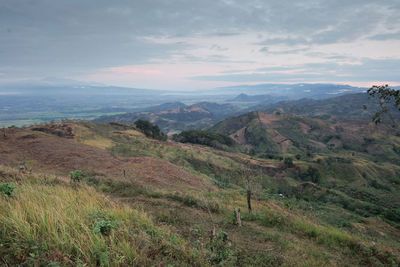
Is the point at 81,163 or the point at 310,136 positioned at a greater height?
the point at 81,163

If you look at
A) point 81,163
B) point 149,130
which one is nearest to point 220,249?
point 81,163

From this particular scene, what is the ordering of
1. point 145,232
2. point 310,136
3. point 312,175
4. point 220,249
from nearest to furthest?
point 145,232 < point 220,249 < point 312,175 < point 310,136

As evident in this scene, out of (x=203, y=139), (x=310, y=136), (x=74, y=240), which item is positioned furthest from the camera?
(x=310, y=136)

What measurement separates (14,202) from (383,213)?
33.7 m

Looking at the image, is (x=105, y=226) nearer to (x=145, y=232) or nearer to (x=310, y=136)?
(x=145, y=232)

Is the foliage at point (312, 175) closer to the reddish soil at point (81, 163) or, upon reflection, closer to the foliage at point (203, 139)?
the foliage at point (203, 139)

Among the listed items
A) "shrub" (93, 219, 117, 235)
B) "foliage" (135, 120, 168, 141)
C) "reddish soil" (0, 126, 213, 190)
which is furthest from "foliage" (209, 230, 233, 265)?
"foliage" (135, 120, 168, 141)

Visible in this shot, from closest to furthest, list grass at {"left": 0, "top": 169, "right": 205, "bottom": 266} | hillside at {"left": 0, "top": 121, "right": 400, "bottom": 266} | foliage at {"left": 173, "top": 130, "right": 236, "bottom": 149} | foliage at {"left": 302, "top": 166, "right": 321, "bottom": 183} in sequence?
1. grass at {"left": 0, "top": 169, "right": 205, "bottom": 266}
2. hillside at {"left": 0, "top": 121, "right": 400, "bottom": 266}
3. foliage at {"left": 302, "top": 166, "right": 321, "bottom": 183}
4. foliage at {"left": 173, "top": 130, "right": 236, "bottom": 149}

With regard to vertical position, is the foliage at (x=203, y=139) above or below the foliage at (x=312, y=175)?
above

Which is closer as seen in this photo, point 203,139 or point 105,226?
point 105,226

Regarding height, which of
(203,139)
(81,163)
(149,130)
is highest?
(81,163)

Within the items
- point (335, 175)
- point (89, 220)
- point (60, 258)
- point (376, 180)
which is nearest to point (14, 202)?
point (89, 220)

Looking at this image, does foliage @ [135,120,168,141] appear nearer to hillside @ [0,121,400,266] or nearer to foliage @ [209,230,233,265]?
hillside @ [0,121,400,266]

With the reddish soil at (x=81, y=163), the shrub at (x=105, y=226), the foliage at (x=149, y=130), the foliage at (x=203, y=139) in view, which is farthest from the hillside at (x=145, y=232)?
the foliage at (x=203, y=139)
